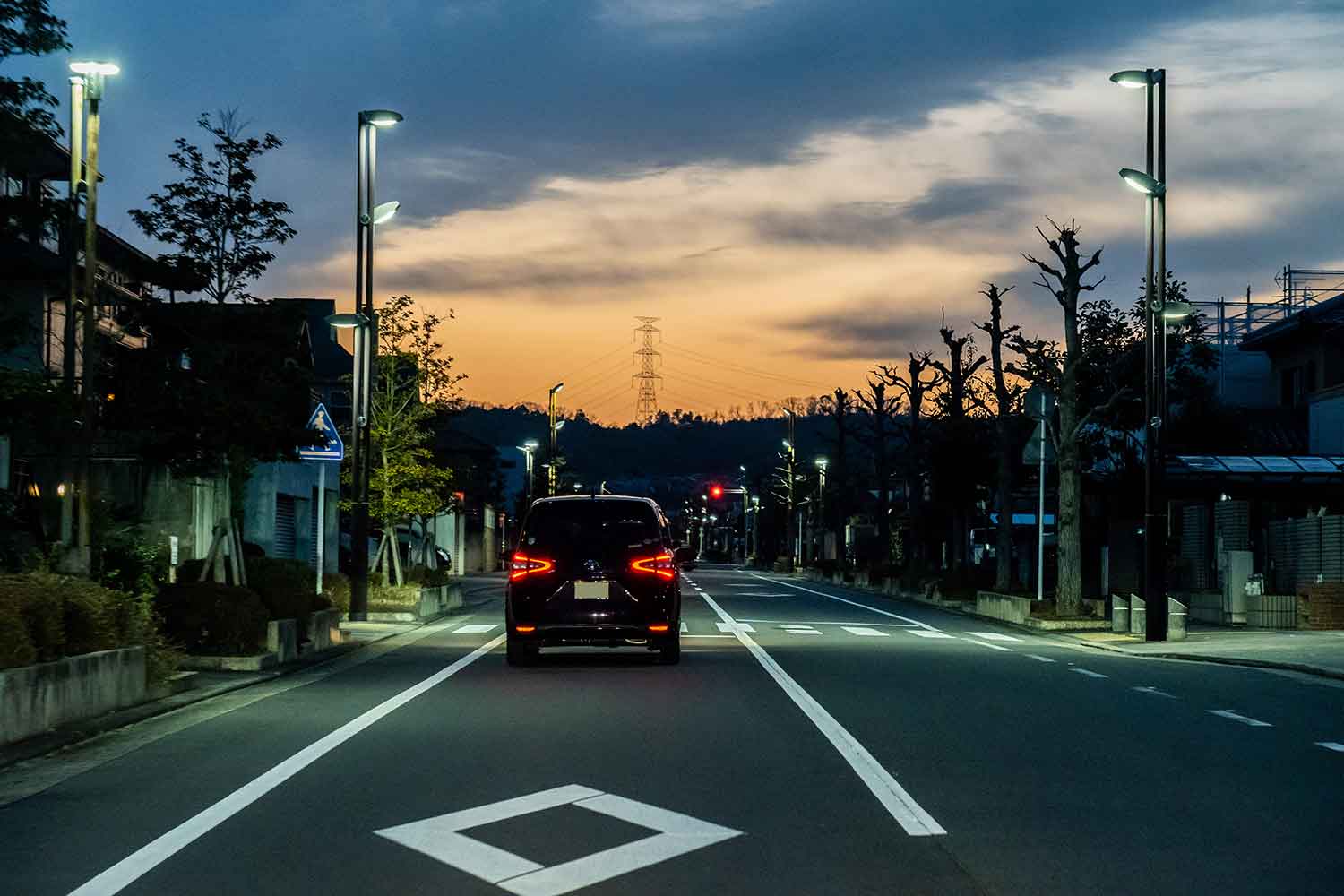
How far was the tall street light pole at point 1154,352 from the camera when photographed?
28.6 metres

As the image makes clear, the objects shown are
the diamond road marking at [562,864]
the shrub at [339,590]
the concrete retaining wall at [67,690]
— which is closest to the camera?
the diamond road marking at [562,864]

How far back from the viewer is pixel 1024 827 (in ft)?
30.0

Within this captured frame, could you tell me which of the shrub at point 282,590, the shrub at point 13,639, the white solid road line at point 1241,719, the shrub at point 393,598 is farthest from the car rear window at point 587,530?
the shrub at point 393,598

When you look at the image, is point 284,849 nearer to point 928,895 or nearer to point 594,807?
point 594,807

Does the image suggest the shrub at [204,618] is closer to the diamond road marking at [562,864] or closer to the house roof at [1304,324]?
the diamond road marking at [562,864]

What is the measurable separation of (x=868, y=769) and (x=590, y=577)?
359 inches

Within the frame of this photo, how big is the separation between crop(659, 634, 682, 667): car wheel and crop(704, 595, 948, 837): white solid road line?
2010 mm

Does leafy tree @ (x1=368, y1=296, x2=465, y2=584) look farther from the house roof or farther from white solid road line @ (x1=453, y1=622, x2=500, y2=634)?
the house roof

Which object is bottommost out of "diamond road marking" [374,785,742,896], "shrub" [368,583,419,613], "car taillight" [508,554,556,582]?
"shrub" [368,583,419,613]

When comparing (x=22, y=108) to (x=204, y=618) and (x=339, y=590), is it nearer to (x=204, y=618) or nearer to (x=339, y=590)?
(x=204, y=618)

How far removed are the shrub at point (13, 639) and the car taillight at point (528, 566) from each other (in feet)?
25.4

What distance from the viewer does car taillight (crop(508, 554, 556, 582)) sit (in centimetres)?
2031

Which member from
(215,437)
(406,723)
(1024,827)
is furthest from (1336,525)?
(1024,827)

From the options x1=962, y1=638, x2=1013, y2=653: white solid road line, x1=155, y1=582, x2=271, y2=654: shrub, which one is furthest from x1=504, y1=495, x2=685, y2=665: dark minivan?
x1=962, y1=638, x2=1013, y2=653: white solid road line
